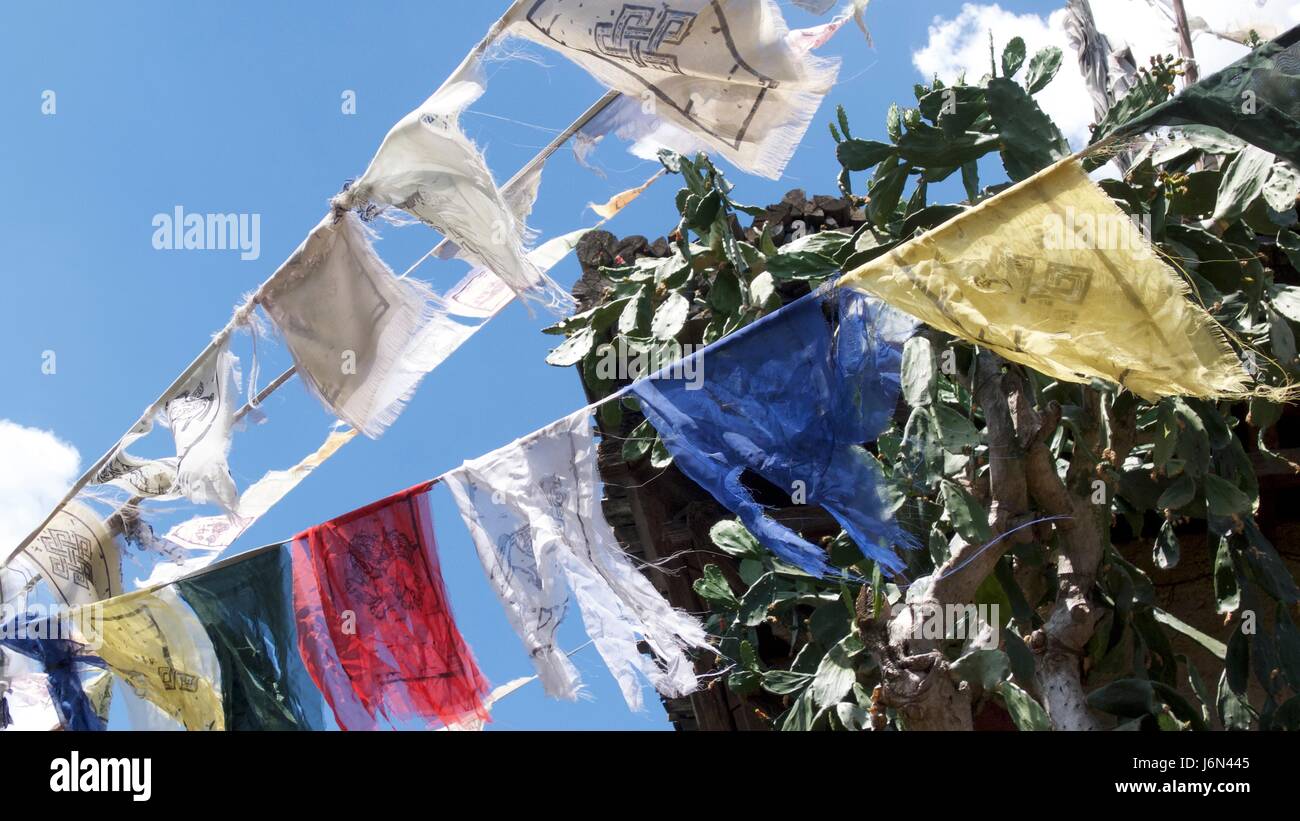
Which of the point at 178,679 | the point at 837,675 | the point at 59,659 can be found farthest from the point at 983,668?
the point at 59,659

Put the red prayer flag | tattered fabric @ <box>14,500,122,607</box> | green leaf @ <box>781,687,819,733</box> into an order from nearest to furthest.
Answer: green leaf @ <box>781,687,819,733</box>
the red prayer flag
tattered fabric @ <box>14,500,122,607</box>

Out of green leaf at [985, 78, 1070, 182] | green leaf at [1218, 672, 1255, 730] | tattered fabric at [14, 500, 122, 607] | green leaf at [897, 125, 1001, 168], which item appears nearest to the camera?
green leaf at [985, 78, 1070, 182]

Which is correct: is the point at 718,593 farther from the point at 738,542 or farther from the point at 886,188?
the point at 886,188

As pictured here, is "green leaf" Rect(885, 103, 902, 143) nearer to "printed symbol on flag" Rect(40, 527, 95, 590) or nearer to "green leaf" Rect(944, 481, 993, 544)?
"green leaf" Rect(944, 481, 993, 544)

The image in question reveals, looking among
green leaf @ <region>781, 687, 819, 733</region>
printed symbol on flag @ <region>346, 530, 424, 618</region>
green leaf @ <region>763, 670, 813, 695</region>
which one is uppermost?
printed symbol on flag @ <region>346, 530, 424, 618</region>

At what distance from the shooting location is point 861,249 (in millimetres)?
4262

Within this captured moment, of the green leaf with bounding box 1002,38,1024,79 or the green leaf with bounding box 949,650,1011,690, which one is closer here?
the green leaf with bounding box 949,650,1011,690

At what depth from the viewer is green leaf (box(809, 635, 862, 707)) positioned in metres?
4.09

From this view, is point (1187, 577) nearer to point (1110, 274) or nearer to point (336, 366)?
point (1110, 274)

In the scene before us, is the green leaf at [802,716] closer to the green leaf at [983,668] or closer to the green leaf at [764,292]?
the green leaf at [983,668]

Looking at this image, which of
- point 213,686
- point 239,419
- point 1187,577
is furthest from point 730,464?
point 1187,577

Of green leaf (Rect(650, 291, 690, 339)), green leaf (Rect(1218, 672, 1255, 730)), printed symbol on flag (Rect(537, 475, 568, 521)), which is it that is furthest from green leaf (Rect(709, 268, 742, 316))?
green leaf (Rect(1218, 672, 1255, 730))

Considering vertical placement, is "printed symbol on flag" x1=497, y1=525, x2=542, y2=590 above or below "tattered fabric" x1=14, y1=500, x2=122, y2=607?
below

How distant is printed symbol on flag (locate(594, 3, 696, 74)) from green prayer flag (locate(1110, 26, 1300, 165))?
4.21 feet
